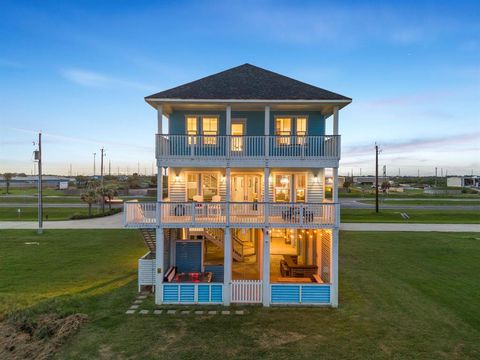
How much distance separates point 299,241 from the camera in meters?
17.9

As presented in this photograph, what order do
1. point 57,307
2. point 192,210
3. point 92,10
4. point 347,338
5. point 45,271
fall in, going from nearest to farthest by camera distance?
point 347,338
point 57,307
point 192,210
point 45,271
point 92,10

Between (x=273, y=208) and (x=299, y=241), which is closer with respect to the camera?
(x=273, y=208)

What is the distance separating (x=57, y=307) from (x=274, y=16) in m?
22.6

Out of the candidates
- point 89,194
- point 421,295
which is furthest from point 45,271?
point 89,194

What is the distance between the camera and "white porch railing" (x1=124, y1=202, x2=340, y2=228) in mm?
12570

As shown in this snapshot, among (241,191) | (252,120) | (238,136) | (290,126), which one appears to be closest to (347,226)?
(241,191)

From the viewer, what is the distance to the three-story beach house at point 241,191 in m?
12.7

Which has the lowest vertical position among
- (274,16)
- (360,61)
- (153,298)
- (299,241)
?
(153,298)

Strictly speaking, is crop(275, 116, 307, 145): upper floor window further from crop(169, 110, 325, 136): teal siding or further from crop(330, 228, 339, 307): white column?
crop(330, 228, 339, 307): white column

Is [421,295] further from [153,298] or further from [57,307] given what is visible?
[57,307]

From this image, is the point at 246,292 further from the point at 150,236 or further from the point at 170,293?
the point at 150,236

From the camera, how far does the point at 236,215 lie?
13039 millimetres

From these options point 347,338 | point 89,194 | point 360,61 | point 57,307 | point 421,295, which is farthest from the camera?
point 89,194

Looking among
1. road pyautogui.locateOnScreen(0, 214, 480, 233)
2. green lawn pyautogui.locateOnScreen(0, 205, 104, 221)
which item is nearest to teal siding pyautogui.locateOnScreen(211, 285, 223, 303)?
road pyautogui.locateOnScreen(0, 214, 480, 233)
